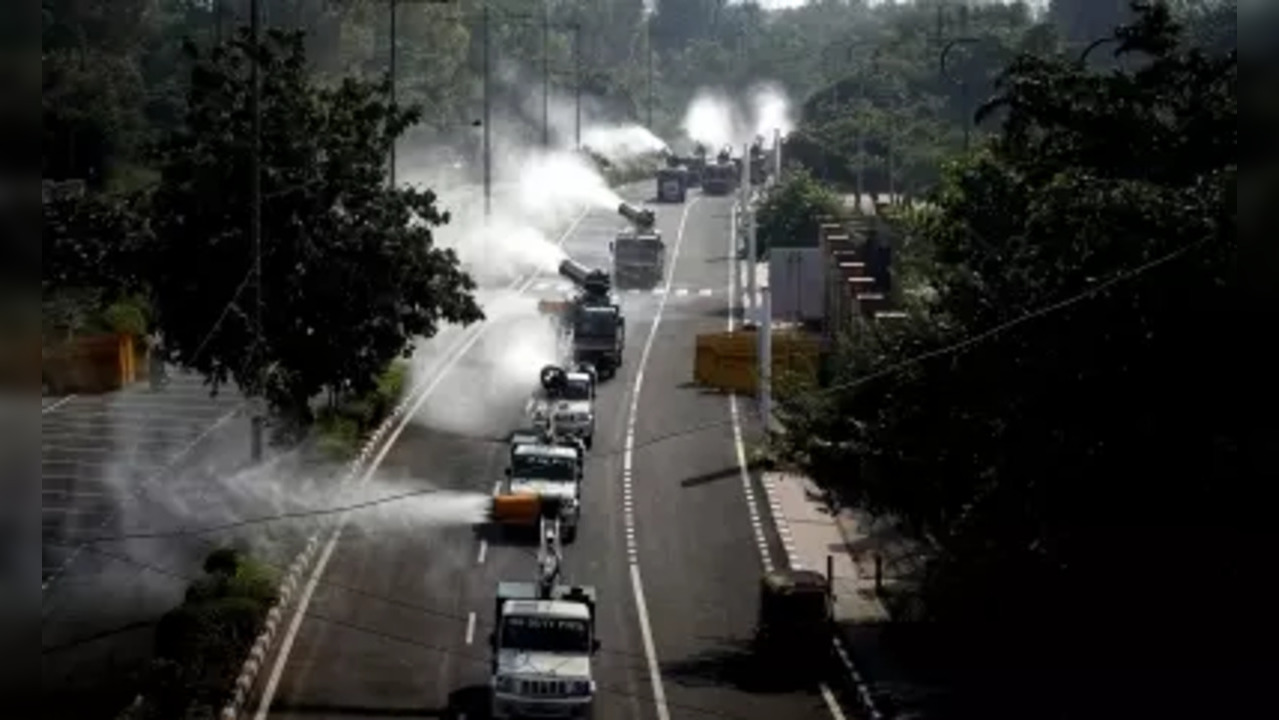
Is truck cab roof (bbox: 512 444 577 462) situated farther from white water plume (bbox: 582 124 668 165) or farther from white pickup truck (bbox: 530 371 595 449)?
white water plume (bbox: 582 124 668 165)

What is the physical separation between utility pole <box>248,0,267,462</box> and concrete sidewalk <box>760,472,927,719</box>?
1306 centimetres

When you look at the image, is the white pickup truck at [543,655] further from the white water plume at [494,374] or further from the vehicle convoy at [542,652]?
the white water plume at [494,374]

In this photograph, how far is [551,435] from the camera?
5062cm

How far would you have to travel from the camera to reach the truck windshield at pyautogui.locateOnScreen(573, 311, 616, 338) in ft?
222

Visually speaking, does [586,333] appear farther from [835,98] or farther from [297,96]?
[835,98]

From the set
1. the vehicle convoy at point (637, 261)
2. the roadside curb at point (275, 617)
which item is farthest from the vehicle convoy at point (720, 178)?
the roadside curb at point (275, 617)

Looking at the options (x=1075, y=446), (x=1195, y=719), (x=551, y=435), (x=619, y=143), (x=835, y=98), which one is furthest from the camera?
(x=619, y=143)

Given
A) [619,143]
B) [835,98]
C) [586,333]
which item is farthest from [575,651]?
[619,143]

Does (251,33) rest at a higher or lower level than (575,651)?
higher

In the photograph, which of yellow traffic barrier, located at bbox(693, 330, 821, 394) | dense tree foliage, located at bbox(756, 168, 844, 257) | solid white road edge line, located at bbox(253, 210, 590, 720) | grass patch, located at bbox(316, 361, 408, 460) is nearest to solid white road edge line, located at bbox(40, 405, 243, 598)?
grass patch, located at bbox(316, 361, 408, 460)

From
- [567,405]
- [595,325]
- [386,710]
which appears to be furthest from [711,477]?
[386,710]

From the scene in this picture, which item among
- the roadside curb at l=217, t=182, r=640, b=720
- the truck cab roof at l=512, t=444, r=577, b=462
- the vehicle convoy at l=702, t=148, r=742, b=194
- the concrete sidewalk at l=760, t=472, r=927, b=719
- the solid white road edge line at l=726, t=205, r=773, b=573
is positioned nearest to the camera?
the roadside curb at l=217, t=182, r=640, b=720

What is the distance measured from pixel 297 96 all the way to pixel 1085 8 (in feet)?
441

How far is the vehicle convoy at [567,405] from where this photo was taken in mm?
54281
